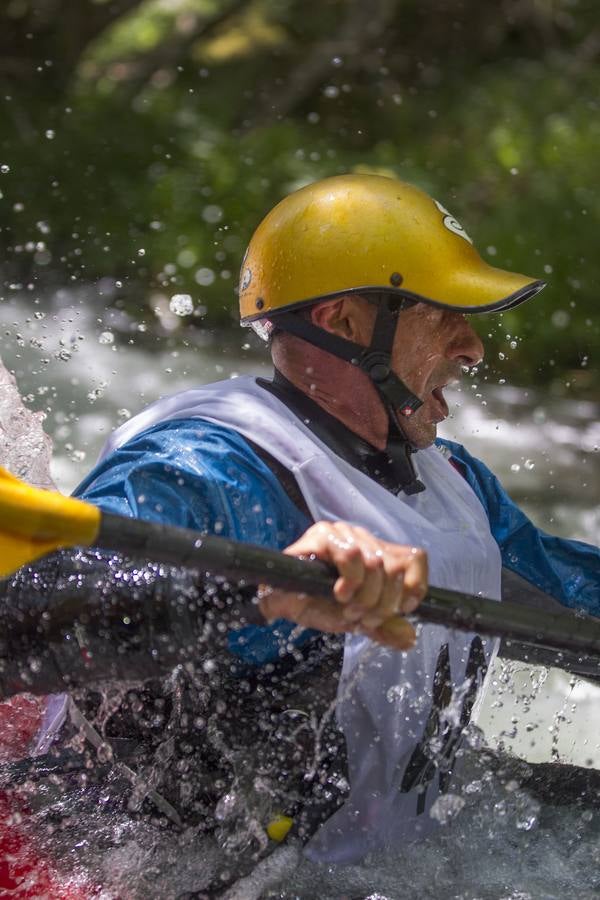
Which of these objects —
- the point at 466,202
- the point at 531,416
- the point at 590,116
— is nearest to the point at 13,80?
the point at 466,202

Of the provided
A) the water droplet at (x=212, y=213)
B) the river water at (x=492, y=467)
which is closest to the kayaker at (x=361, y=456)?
the river water at (x=492, y=467)

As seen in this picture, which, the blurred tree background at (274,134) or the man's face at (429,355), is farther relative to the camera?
the blurred tree background at (274,134)

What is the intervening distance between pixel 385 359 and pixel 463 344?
161 mm

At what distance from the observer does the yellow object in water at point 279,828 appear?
75.0 inches

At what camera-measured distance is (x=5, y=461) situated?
107 inches

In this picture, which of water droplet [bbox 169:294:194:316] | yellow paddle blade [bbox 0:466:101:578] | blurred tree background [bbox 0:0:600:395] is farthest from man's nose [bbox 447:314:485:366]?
blurred tree background [bbox 0:0:600:395]

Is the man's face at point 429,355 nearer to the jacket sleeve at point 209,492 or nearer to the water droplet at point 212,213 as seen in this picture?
the jacket sleeve at point 209,492

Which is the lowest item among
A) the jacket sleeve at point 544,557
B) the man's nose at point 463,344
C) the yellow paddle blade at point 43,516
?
the jacket sleeve at point 544,557

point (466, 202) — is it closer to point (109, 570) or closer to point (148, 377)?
point (148, 377)

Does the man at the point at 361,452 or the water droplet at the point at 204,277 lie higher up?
the man at the point at 361,452

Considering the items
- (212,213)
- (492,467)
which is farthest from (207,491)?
(212,213)

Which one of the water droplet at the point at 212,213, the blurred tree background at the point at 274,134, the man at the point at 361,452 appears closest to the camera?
the man at the point at 361,452

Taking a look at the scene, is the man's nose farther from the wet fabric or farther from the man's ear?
the wet fabric

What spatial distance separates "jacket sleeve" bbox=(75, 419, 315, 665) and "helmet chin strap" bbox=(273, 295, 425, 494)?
0.97 ft
